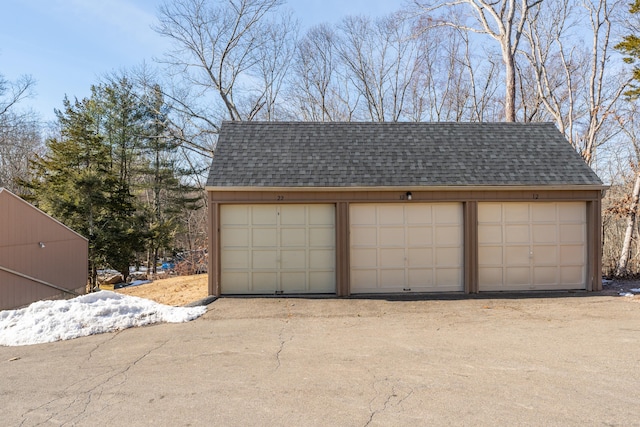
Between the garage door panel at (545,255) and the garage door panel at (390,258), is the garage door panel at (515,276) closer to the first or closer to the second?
the garage door panel at (545,255)

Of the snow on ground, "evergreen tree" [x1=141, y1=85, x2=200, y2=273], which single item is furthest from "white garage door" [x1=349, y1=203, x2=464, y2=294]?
"evergreen tree" [x1=141, y1=85, x2=200, y2=273]

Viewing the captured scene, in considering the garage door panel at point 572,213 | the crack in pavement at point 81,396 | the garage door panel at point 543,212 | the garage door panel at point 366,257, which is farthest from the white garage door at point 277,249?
the garage door panel at point 572,213

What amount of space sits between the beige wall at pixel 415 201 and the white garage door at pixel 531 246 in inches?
8.0

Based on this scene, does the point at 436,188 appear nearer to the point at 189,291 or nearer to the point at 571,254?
the point at 571,254

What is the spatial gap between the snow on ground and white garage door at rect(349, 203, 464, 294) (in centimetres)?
403

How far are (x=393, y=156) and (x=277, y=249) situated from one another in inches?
151

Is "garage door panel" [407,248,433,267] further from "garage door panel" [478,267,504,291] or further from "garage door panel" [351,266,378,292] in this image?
"garage door panel" [478,267,504,291]

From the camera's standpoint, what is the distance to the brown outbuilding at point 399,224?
10.3m

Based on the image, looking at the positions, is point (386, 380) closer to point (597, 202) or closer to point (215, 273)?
point (215, 273)

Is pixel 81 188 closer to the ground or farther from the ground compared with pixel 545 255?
farther from the ground

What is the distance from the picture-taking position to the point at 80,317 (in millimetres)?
7371

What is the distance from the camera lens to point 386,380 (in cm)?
475

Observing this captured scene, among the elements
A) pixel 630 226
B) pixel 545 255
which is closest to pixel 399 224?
pixel 545 255

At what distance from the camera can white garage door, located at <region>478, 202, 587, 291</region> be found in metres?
10.6
